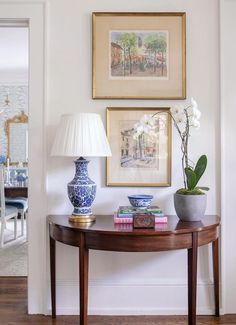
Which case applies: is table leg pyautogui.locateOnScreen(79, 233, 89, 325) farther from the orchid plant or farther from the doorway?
the doorway

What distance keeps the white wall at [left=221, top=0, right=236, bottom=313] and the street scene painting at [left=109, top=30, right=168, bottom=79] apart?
1.41 feet

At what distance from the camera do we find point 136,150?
2.61m

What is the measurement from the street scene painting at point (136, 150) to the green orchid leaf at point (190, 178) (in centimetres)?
34

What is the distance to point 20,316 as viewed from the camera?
253 centimetres

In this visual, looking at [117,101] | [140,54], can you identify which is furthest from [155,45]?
[117,101]

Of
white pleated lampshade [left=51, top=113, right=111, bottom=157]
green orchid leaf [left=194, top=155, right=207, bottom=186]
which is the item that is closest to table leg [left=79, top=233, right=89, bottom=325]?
white pleated lampshade [left=51, top=113, right=111, bottom=157]

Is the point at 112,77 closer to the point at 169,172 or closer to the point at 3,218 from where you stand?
the point at 169,172

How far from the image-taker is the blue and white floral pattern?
7.46 ft

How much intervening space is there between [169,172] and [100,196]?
20.8 inches

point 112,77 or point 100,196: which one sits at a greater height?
point 112,77

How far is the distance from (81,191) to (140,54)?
109cm

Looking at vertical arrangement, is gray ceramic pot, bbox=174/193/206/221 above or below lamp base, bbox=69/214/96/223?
above

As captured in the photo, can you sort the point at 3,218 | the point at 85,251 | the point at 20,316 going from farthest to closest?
the point at 3,218 → the point at 20,316 → the point at 85,251

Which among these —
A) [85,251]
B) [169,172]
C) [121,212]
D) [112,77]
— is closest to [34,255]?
[85,251]
